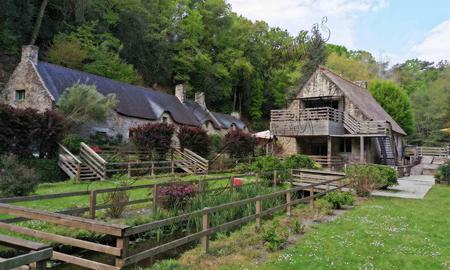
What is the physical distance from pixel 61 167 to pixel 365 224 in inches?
545

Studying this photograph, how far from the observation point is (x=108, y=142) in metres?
22.7

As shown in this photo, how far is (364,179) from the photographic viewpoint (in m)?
13.5

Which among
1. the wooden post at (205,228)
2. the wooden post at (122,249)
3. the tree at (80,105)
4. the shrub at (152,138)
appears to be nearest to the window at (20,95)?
the tree at (80,105)

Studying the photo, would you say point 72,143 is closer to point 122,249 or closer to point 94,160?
point 94,160

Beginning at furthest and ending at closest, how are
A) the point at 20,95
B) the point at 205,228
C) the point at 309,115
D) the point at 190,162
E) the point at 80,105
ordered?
the point at 309,115, the point at 20,95, the point at 190,162, the point at 80,105, the point at 205,228

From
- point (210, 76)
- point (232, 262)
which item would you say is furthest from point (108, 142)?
point (210, 76)

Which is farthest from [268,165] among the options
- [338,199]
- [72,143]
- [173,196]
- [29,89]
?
[29,89]

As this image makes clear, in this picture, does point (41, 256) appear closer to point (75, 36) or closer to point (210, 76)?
point (75, 36)

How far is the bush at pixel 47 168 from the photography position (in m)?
15.4

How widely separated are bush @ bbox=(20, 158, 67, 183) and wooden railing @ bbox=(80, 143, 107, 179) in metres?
1.31

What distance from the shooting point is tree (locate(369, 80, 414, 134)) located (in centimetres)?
4066

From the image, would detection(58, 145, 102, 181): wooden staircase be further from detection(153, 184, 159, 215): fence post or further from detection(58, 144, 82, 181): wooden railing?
detection(153, 184, 159, 215): fence post

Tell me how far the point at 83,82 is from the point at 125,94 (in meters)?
3.45

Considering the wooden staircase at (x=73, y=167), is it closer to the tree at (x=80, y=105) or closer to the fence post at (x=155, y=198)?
the tree at (x=80, y=105)
